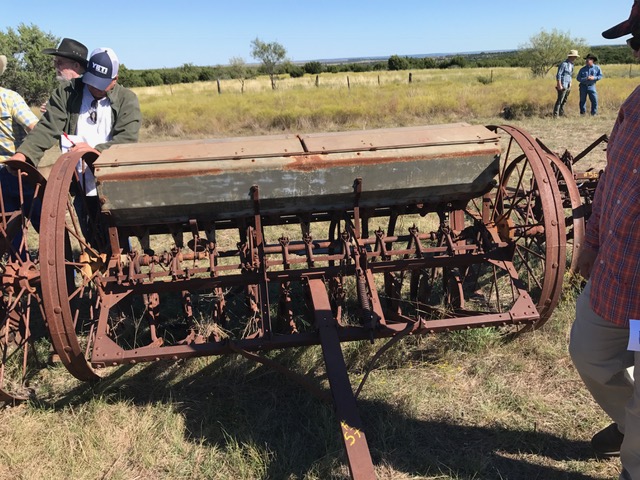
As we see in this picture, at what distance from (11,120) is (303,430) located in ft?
10.9

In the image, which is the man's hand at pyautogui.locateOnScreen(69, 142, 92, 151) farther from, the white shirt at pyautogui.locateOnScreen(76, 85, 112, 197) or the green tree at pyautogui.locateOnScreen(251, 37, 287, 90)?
the green tree at pyautogui.locateOnScreen(251, 37, 287, 90)

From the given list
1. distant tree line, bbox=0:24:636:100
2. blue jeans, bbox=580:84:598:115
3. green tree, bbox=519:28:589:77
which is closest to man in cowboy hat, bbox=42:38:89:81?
distant tree line, bbox=0:24:636:100

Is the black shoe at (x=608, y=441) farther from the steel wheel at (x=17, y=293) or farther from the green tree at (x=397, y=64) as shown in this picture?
the green tree at (x=397, y=64)

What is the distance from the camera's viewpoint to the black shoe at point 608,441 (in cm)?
262

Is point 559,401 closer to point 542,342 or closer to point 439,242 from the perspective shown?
point 542,342

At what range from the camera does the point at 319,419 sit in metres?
3.05

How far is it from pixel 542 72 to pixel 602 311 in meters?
34.0

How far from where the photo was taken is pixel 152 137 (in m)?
15.0

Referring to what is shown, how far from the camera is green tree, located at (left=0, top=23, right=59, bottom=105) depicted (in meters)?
22.4

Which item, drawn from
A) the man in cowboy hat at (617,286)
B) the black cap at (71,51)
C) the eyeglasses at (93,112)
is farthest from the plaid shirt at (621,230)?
the black cap at (71,51)

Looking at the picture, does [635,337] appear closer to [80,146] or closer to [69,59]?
[80,146]

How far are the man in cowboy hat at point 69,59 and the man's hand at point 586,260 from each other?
379 cm

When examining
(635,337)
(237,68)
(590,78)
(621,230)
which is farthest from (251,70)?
(635,337)

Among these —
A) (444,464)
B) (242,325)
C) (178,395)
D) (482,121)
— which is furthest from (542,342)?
(482,121)
